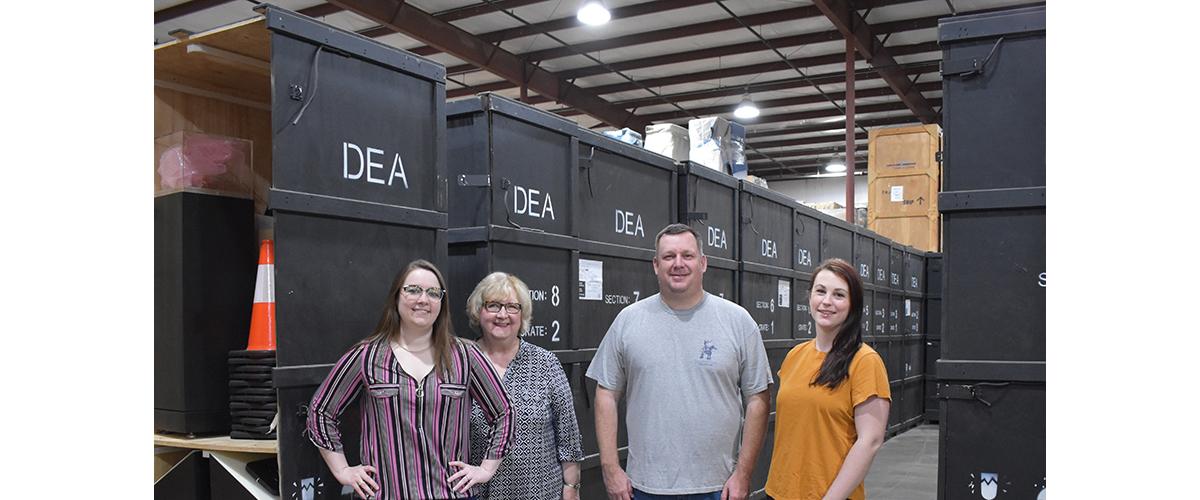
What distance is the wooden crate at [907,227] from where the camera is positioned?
471 inches

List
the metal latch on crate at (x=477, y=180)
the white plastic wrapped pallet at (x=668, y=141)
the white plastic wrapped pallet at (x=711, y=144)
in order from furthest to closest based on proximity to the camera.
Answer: the white plastic wrapped pallet at (x=711, y=144), the white plastic wrapped pallet at (x=668, y=141), the metal latch on crate at (x=477, y=180)

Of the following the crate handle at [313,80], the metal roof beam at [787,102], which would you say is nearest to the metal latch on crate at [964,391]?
the crate handle at [313,80]

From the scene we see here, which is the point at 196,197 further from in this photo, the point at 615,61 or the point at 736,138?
the point at 615,61

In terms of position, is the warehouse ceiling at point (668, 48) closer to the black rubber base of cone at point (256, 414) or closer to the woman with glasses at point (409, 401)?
the black rubber base of cone at point (256, 414)

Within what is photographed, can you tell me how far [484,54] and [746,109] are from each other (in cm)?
539

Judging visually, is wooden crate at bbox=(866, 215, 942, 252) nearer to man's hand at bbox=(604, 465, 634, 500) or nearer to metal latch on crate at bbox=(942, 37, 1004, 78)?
metal latch on crate at bbox=(942, 37, 1004, 78)

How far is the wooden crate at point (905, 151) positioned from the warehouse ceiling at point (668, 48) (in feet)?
4.66

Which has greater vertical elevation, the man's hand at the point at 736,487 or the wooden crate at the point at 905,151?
the wooden crate at the point at 905,151

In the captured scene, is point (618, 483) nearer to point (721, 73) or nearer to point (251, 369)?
point (251, 369)

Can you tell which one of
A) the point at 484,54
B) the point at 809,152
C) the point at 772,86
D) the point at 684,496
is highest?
the point at 772,86

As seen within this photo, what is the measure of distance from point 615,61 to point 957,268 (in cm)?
1155

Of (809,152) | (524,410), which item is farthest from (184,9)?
(809,152)

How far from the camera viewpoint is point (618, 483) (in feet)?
11.2

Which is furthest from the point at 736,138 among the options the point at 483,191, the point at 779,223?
the point at 483,191
